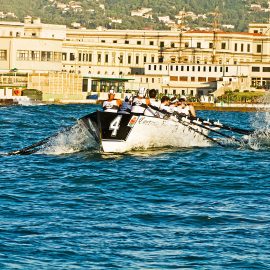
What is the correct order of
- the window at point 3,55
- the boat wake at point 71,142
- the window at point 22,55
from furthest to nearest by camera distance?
the window at point 3,55, the window at point 22,55, the boat wake at point 71,142

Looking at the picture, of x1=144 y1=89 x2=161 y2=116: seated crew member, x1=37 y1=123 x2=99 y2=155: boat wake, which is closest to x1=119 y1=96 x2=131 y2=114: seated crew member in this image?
x1=144 y1=89 x2=161 y2=116: seated crew member

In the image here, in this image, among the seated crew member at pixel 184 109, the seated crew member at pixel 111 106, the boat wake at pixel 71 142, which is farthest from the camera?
the seated crew member at pixel 184 109

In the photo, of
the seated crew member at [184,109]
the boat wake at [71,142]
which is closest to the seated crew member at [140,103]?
the boat wake at [71,142]

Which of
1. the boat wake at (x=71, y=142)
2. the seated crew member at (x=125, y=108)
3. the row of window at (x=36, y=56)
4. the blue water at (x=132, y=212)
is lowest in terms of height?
the blue water at (x=132, y=212)

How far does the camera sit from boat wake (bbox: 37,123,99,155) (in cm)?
4303

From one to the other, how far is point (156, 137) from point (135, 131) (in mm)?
1978

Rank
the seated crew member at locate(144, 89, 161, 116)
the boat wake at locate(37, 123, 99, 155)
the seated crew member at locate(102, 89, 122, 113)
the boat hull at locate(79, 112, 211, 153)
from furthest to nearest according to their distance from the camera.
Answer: the seated crew member at locate(144, 89, 161, 116)
the boat wake at locate(37, 123, 99, 155)
the seated crew member at locate(102, 89, 122, 113)
the boat hull at locate(79, 112, 211, 153)

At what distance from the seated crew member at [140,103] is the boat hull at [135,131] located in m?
0.26

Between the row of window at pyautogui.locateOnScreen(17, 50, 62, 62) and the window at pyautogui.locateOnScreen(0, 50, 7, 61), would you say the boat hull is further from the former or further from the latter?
the window at pyautogui.locateOnScreen(0, 50, 7, 61)

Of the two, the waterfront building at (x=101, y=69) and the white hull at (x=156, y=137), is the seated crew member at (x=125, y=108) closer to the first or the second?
the white hull at (x=156, y=137)

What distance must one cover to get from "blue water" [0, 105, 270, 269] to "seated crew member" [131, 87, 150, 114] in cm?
154

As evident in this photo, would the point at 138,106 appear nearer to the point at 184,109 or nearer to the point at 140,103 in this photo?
the point at 140,103

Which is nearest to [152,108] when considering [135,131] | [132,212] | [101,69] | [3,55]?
[135,131]

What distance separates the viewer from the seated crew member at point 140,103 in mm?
42750
